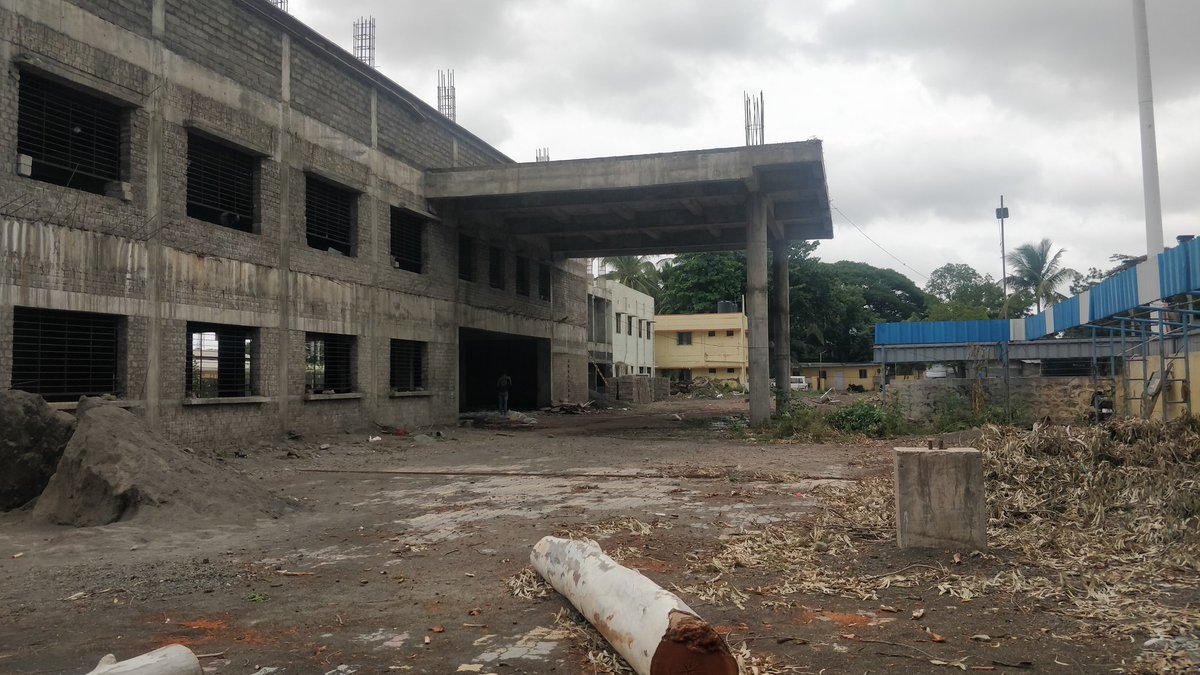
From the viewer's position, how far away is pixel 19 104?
1272 centimetres

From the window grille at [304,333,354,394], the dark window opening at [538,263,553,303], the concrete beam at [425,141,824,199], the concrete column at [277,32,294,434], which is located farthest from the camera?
the dark window opening at [538,263,553,303]

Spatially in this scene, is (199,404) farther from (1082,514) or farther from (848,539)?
(1082,514)

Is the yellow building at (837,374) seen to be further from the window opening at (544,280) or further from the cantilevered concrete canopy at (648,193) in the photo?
the window opening at (544,280)

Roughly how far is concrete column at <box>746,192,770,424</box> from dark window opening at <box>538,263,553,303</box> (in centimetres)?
1070

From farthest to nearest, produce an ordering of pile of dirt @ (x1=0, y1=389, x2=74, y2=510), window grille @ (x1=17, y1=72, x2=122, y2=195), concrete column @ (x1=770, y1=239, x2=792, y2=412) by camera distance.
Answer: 1. concrete column @ (x1=770, y1=239, x2=792, y2=412)
2. window grille @ (x1=17, y1=72, x2=122, y2=195)
3. pile of dirt @ (x1=0, y1=389, x2=74, y2=510)

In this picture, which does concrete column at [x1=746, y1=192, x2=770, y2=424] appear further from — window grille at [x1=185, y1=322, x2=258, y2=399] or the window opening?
window grille at [x1=185, y1=322, x2=258, y2=399]

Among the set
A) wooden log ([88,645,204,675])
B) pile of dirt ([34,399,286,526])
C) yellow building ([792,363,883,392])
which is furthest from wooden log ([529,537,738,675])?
yellow building ([792,363,883,392])

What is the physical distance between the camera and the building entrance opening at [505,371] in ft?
108

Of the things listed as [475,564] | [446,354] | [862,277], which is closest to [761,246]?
[446,354]

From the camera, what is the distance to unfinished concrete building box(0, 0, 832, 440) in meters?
13.0

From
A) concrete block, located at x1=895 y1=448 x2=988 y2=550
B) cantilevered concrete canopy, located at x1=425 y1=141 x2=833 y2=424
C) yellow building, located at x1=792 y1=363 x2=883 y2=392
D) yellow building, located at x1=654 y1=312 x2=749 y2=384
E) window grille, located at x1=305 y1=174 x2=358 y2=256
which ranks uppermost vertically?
cantilevered concrete canopy, located at x1=425 y1=141 x2=833 y2=424

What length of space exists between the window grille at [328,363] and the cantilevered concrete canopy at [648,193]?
18.5 ft

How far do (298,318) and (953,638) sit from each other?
1621 centimetres

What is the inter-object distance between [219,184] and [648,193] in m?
11.1
